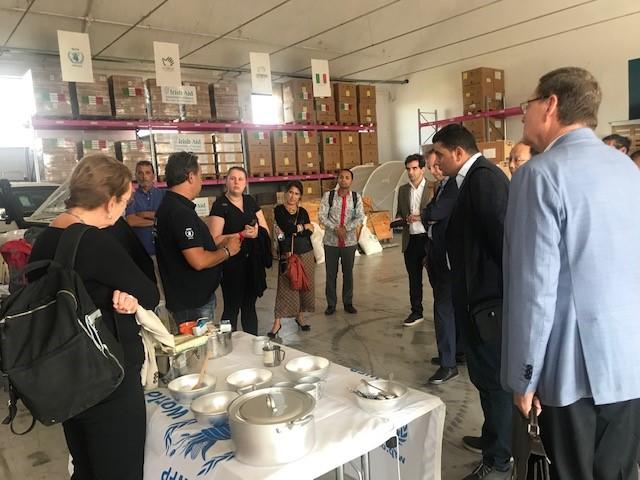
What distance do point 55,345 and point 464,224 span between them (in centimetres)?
172

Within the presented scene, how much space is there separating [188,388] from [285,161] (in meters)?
8.88

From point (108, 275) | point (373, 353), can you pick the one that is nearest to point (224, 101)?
point (373, 353)

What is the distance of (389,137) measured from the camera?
1424 centimetres

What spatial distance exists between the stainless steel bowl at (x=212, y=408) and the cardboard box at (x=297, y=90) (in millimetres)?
9468

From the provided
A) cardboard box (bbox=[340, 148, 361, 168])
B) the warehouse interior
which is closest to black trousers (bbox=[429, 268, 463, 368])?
the warehouse interior

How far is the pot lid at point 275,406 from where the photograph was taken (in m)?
1.28

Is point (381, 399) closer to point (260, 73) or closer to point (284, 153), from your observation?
point (260, 73)

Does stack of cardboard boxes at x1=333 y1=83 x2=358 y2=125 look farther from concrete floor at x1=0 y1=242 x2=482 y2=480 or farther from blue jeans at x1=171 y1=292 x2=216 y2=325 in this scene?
blue jeans at x1=171 y1=292 x2=216 y2=325

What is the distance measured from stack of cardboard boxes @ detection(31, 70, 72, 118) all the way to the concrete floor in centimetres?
439

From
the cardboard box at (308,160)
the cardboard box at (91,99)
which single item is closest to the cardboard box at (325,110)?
the cardboard box at (308,160)

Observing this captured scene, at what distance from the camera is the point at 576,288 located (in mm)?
1344

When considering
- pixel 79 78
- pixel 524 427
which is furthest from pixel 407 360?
pixel 79 78

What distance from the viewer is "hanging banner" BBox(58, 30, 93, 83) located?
6340 millimetres

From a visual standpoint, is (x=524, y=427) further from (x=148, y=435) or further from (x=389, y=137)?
(x=389, y=137)
